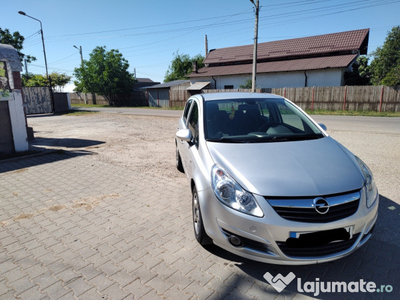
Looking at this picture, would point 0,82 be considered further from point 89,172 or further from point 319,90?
point 319,90

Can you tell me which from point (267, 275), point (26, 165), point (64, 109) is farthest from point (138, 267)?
point (64, 109)

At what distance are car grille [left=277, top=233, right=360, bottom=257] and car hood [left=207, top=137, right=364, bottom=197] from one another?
0.46 meters

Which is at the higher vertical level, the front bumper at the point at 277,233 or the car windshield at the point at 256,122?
the car windshield at the point at 256,122

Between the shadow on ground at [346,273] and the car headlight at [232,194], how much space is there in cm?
75

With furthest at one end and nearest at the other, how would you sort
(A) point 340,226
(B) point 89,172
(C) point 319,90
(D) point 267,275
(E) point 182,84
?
(E) point 182,84 → (C) point 319,90 → (B) point 89,172 → (D) point 267,275 → (A) point 340,226

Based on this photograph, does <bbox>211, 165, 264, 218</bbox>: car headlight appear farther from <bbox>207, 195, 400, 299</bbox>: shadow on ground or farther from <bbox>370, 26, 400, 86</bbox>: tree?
<bbox>370, 26, 400, 86</bbox>: tree

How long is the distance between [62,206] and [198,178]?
103 inches

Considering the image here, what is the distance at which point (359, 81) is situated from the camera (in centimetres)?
2755

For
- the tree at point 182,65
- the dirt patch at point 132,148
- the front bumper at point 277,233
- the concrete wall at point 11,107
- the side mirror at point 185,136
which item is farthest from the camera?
the tree at point 182,65

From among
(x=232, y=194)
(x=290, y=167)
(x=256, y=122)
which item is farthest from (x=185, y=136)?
(x=290, y=167)

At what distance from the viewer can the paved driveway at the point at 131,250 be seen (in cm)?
246

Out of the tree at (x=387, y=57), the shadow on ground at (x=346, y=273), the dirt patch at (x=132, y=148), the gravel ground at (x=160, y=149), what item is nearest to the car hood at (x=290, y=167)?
the shadow on ground at (x=346, y=273)

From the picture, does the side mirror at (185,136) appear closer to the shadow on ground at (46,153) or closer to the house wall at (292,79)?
the shadow on ground at (46,153)

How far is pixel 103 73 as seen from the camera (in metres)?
38.0
